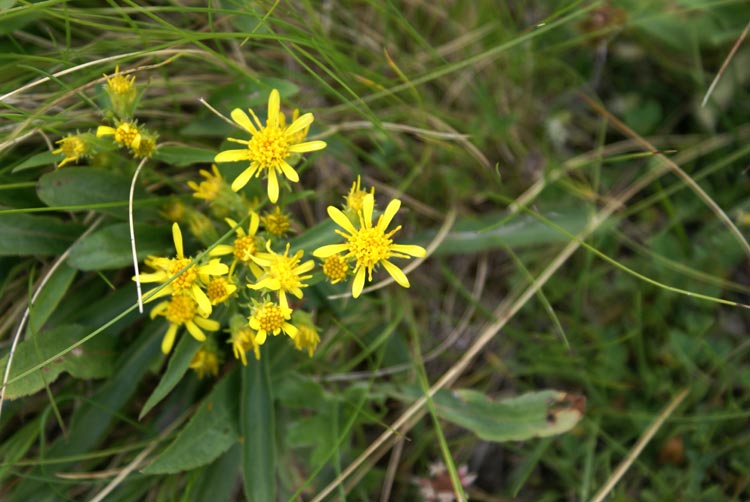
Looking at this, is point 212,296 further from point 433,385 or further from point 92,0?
point 92,0

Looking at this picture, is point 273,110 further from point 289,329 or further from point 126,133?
point 289,329

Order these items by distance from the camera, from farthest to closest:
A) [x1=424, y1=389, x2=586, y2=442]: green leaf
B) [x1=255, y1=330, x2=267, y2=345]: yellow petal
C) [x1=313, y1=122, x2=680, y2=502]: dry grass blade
Answer: [x1=313, y1=122, x2=680, y2=502]: dry grass blade
[x1=424, y1=389, x2=586, y2=442]: green leaf
[x1=255, y1=330, x2=267, y2=345]: yellow petal

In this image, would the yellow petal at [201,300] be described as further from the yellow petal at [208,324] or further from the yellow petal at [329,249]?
the yellow petal at [329,249]

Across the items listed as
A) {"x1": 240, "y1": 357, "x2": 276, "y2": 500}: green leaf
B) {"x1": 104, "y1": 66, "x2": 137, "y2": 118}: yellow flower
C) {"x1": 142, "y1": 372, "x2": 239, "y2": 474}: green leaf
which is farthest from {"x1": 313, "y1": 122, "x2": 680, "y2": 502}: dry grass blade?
{"x1": 104, "y1": 66, "x2": 137, "y2": 118}: yellow flower

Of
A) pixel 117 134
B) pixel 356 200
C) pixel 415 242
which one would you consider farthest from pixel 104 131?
pixel 415 242

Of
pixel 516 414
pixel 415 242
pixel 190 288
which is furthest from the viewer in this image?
pixel 415 242

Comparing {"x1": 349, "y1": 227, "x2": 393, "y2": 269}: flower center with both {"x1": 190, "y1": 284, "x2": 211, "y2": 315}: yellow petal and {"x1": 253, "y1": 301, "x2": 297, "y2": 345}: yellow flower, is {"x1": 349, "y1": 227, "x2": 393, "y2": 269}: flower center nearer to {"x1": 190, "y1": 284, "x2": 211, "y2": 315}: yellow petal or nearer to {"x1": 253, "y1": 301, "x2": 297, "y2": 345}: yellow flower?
{"x1": 253, "y1": 301, "x2": 297, "y2": 345}: yellow flower
